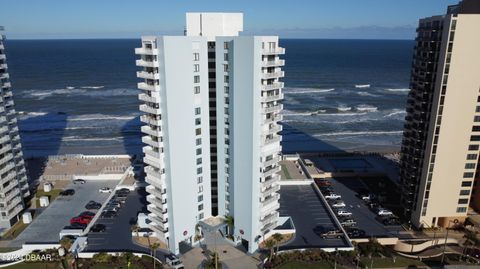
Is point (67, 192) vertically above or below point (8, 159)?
below

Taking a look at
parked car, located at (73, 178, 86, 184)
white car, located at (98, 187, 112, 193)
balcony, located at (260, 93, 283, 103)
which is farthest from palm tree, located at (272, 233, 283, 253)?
parked car, located at (73, 178, 86, 184)

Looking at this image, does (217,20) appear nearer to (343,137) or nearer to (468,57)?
(468,57)

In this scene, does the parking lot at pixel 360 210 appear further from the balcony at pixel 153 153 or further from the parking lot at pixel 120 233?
the balcony at pixel 153 153

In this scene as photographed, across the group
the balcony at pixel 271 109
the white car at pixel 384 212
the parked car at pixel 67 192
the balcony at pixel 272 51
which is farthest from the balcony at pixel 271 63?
the parked car at pixel 67 192

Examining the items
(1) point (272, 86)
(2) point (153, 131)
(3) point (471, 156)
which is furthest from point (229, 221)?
(3) point (471, 156)

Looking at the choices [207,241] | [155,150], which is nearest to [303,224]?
[207,241]

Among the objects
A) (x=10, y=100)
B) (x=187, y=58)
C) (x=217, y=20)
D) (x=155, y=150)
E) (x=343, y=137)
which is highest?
(x=217, y=20)

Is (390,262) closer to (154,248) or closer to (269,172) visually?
(269,172)
